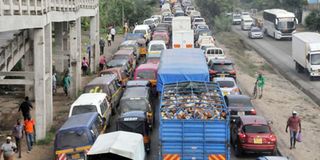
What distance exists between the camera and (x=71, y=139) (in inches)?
715

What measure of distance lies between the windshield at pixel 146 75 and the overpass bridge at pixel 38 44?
4393mm

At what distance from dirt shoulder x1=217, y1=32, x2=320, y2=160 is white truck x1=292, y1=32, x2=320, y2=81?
163 cm

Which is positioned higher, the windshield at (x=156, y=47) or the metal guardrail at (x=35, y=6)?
the metal guardrail at (x=35, y=6)

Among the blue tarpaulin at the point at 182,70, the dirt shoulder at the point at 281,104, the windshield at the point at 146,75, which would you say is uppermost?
the blue tarpaulin at the point at 182,70

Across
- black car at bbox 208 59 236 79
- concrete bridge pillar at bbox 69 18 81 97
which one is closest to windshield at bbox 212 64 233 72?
black car at bbox 208 59 236 79

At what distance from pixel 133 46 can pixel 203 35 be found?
9.46 meters

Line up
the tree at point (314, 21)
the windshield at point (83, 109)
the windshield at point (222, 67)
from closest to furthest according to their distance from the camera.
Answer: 1. the windshield at point (83, 109)
2. the windshield at point (222, 67)
3. the tree at point (314, 21)

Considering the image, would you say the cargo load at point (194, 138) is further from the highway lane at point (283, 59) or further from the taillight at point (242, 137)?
the highway lane at point (283, 59)

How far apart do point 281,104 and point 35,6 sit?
1545cm

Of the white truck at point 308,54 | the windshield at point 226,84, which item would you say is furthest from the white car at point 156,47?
the windshield at point 226,84

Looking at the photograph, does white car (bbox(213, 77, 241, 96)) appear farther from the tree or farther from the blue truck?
the tree

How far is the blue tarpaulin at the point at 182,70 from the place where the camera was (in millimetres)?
25266

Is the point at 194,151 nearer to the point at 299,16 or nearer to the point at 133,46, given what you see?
the point at 133,46

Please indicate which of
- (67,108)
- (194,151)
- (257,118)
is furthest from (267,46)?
(194,151)
